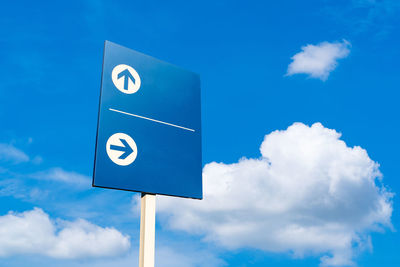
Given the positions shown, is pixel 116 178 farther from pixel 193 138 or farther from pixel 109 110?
pixel 193 138

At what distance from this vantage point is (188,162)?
38.8 feet

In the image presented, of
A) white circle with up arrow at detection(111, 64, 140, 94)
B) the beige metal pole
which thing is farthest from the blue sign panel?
the beige metal pole

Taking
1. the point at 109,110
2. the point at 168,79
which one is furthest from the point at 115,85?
the point at 168,79

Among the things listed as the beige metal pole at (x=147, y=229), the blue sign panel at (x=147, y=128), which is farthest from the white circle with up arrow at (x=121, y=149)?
the beige metal pole at (x=147, y=229)

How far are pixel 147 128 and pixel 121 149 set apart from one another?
3.55 ft

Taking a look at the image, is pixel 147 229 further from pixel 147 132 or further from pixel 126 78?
pixel 126 78

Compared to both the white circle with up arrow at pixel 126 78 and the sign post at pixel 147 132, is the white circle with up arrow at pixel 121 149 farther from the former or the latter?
the white circle with up arrow at pixel 126 78

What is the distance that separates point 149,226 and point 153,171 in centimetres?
143

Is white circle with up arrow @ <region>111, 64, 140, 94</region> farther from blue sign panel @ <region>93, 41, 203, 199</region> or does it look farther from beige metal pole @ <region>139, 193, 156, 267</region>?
beige metal pole @ <region>139, 193, 156, 267</region>

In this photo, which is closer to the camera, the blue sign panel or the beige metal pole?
the beige metal pole

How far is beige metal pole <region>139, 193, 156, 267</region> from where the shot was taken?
10039 mm

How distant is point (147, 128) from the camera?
11.2 meters

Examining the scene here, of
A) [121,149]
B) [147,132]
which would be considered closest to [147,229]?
[121,149]

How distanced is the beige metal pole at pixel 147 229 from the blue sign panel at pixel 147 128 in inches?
11.4
